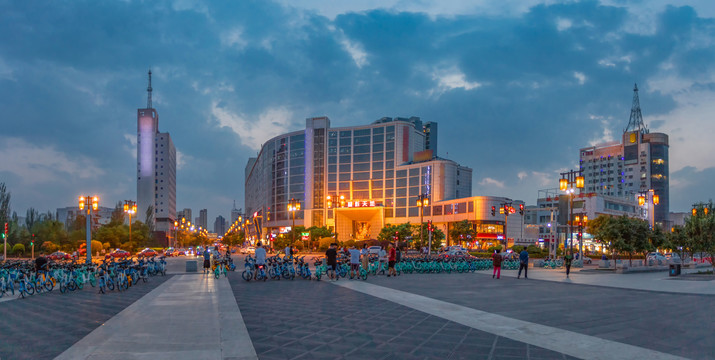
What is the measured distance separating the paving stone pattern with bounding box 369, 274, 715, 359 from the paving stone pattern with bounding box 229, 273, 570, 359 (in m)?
2.51

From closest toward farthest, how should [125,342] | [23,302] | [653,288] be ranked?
[125,342] < [23,302] < [653,288]

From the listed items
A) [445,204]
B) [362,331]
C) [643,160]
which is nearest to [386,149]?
[445,204]

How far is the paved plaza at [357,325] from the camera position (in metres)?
8.38

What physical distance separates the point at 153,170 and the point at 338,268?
144285mm

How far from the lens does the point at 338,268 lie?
2462 centimetres

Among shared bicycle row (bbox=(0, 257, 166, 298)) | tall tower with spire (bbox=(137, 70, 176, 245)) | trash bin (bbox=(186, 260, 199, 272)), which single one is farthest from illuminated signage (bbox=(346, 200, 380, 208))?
shared bicycle row (bbox=(0, 257, 166, 298))

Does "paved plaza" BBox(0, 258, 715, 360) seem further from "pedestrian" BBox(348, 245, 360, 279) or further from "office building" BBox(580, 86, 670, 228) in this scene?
"office building" BBox(580, 86, 670, 228)

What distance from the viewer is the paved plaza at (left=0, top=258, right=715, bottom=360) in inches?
330

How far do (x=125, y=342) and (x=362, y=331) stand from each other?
4.69 meters

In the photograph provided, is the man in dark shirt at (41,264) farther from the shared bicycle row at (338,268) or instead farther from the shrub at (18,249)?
the shrub at (18,249)

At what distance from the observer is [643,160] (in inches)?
6654

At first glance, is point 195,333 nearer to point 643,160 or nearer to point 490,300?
point 490,300

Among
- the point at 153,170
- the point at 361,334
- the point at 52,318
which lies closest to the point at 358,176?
the point at 153,170

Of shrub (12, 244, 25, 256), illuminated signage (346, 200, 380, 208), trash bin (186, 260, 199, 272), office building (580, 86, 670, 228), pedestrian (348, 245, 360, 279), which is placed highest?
office building (580, 86, 670, 228)
